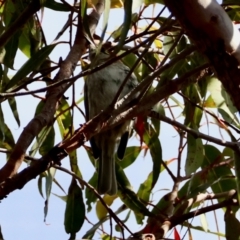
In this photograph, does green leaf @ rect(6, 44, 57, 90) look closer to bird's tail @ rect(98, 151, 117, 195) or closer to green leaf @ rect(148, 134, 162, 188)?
green leaf @ rect(148, 134, 162, 188)

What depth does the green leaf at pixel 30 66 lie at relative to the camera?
1238mm

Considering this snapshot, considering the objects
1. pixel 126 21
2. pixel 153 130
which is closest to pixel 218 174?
pixel 153 130

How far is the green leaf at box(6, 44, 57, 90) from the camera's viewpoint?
124 cm

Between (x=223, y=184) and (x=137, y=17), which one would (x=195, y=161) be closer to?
(x=223, y=184)

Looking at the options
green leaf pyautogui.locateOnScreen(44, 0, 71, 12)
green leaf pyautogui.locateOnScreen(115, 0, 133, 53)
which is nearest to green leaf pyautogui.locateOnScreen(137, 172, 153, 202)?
green leaf pyautogui.locateOnScreen(44, 0, 71, 12)

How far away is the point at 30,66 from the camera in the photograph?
1.30m

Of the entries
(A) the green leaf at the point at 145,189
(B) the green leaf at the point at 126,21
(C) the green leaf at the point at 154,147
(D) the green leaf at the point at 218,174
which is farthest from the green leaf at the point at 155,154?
(B) the green leaf at the point at 126,21

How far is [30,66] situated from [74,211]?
0.46 meters

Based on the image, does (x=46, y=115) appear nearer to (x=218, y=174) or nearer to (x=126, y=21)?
(x=126, y=21)

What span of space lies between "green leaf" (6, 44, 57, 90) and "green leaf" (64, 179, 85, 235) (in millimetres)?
400

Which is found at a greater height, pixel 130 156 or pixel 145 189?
pixel 130 156

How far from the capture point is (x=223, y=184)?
1.77m

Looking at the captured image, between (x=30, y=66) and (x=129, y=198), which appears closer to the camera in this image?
(x=30, y=66)

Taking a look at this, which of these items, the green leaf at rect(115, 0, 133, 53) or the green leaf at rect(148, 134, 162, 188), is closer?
the green leaf at rect(115, 0, 133, 53)
